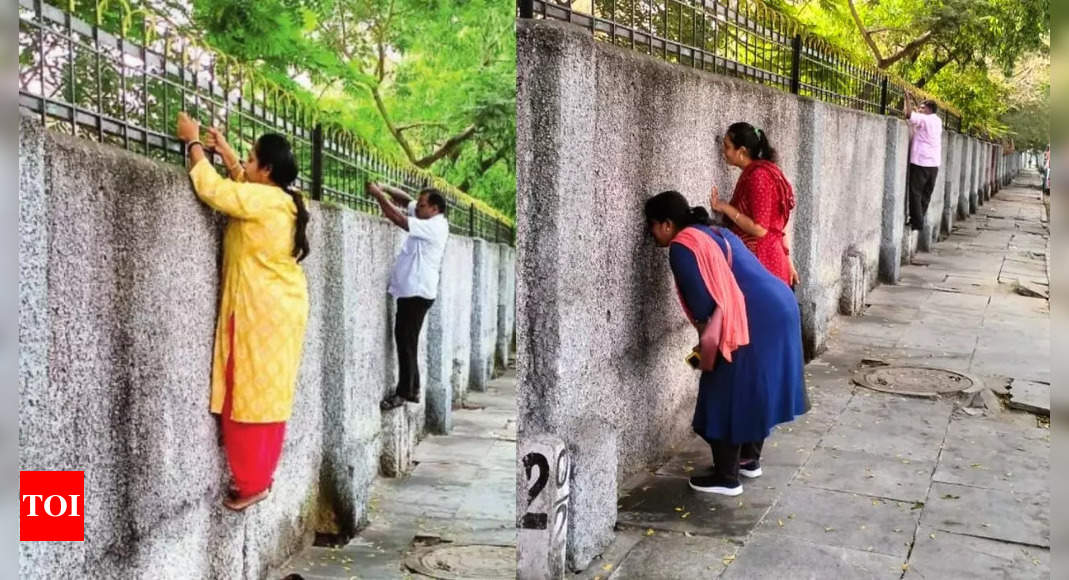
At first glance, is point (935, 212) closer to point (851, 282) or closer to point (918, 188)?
point (918, 188)

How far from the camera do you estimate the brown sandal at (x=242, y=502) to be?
4242 millimetres

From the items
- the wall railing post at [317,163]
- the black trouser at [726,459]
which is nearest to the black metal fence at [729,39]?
the wall railing post at [317,163]

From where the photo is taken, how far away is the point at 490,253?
860 cm

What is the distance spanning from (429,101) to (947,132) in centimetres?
1010

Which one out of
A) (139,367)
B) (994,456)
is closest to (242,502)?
(139,367)

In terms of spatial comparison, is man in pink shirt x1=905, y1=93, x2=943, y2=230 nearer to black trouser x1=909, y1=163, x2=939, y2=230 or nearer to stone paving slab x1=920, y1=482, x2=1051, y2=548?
black trouser x1=909, y1=163, x2=939, y2=230

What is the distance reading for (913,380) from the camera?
7125mm

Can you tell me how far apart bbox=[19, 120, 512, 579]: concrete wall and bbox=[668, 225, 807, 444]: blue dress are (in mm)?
1953

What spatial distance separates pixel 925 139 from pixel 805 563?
Result: 893cm

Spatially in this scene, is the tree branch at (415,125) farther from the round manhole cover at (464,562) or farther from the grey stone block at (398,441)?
the round manhole cover at (464,562)

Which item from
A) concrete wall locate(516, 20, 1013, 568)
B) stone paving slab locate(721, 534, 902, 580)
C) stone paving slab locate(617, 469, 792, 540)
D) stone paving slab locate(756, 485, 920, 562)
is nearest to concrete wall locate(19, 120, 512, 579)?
concrete wall locate(516, 20, 1013, 568)

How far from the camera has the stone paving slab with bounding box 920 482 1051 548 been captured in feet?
14.7

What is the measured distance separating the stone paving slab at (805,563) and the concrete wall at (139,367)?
6.91 feet

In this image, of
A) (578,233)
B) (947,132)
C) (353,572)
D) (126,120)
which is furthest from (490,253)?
(947,132)
